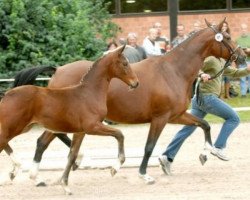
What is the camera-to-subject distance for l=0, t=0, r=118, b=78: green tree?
1781 cm

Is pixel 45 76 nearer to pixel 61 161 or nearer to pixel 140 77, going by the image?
pixel 61 161

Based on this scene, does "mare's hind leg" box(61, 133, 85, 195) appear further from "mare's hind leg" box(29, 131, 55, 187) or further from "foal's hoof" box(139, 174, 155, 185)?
"foal's hoof" box(139, 174, 155, 185)

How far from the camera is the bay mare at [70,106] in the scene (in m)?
→ 9.73

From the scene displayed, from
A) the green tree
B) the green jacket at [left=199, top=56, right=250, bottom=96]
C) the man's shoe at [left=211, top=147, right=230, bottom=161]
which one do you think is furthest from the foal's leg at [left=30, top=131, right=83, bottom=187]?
the green tree

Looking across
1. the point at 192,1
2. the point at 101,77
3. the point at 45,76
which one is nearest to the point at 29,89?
the point at 101,77

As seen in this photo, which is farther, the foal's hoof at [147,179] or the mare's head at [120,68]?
the foal's hoof at [147,179]

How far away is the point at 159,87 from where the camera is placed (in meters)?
11.1

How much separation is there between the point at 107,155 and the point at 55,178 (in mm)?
1623

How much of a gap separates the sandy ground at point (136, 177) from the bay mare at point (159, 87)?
1.08ft

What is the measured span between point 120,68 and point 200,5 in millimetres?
14991

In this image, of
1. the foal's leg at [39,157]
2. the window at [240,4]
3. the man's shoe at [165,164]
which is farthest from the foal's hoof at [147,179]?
the window at [240,4]

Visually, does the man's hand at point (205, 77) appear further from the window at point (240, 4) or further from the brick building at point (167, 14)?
the window at point (240, 4)

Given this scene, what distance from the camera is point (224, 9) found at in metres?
25.0

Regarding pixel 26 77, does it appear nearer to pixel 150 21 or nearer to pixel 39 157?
pixel 39 157
